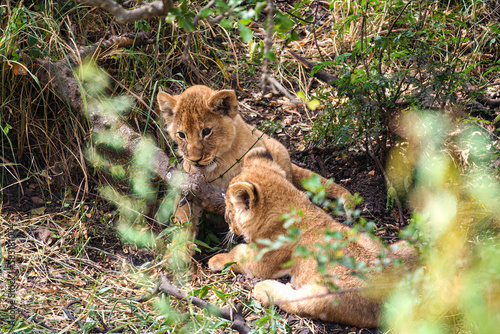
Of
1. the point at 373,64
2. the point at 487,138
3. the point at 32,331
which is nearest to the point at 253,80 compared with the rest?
the point at 373,64

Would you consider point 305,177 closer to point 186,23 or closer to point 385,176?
point 385,176

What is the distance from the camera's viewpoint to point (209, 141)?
4457mm

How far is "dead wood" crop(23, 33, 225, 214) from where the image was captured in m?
4.19

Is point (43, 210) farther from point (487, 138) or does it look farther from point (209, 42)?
point (487, 138)

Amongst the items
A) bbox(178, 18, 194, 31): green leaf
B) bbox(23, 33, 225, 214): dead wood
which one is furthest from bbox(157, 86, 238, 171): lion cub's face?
bbox(178, 18, 194, 31): green leaf

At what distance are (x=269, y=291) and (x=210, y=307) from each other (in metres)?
0.67

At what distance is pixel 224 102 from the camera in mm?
4543

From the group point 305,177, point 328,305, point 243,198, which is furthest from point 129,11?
point 305,177

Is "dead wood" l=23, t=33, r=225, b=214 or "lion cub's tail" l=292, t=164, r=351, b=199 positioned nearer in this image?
"dead wood" l=23, t=33, r=225, b=214

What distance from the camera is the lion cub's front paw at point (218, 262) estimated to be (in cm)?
419

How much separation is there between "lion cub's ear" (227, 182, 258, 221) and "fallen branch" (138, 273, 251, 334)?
80cm

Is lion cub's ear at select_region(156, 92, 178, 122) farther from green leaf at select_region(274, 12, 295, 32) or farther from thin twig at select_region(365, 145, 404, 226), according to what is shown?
green leaf at select_region(274, 12, 295, 32)

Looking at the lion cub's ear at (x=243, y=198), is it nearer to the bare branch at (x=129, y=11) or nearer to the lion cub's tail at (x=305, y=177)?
the lion cub's tail at (x=305, y=177)

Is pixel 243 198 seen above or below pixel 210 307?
above
